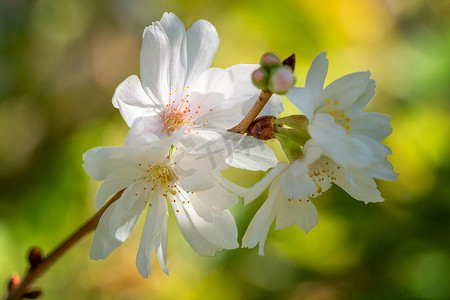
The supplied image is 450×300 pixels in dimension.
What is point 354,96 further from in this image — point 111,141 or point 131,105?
point 111,141

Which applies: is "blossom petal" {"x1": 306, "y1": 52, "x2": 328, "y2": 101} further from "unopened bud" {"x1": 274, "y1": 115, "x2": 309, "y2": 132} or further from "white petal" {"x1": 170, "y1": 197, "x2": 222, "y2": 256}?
"white petal" {"x1": 170, "y1": 197, "x2": 222, "y2": 256}

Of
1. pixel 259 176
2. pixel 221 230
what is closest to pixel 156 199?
pixel 221 230

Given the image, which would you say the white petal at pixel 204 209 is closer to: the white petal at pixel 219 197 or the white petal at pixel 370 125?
the white petal at pixel 219 197

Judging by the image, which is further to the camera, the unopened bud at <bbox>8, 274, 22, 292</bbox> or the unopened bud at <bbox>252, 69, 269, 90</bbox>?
the unopened bud at <bbox>8, 274, 22, 292</bbox>

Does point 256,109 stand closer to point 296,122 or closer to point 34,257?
point 296,122

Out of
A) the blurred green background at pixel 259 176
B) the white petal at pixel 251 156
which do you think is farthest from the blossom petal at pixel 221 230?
the blurred green background at pixel 259 176

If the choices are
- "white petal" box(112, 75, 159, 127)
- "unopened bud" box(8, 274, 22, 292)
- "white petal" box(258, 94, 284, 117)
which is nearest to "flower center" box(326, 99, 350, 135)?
"white petal" box(258, 94, 284, 117)
